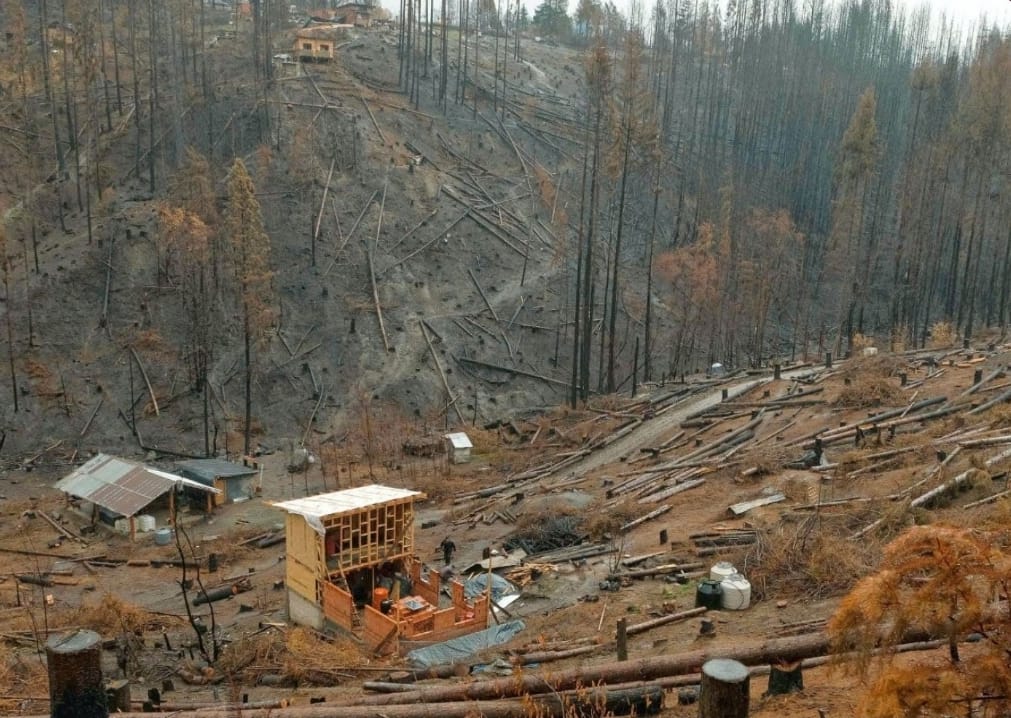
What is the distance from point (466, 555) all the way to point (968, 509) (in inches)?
429

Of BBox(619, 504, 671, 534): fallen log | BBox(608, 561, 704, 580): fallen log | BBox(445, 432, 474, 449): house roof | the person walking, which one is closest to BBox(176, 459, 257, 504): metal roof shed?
BBox(445, 432, 474, 449): house roof

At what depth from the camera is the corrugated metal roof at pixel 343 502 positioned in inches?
599

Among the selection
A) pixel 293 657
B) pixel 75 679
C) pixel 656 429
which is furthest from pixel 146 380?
pixel 75 679

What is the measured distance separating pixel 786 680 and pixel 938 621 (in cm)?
294

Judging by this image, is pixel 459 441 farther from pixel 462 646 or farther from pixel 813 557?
pixel 813 557

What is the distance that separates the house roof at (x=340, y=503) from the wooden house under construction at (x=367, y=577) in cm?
2

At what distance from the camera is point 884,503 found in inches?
552

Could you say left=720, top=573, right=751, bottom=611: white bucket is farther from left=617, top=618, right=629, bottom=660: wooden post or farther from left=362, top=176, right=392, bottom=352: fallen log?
left=362, top=176, right=392, bottom=352: fallen log

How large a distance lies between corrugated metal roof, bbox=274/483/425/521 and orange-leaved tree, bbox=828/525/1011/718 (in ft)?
37.8

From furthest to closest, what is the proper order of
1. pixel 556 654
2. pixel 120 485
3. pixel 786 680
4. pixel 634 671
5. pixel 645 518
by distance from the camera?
pixel 120 485
pixel 645 518
pixel 556 654
pixel 634 671
pixel 786 680

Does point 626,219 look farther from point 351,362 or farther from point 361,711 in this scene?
point 361,711

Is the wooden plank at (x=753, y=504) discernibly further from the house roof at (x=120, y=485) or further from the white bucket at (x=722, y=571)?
the house roof at (x=120, y=485)

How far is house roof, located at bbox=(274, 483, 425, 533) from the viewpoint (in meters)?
15.1

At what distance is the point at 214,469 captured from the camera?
2623 cm
